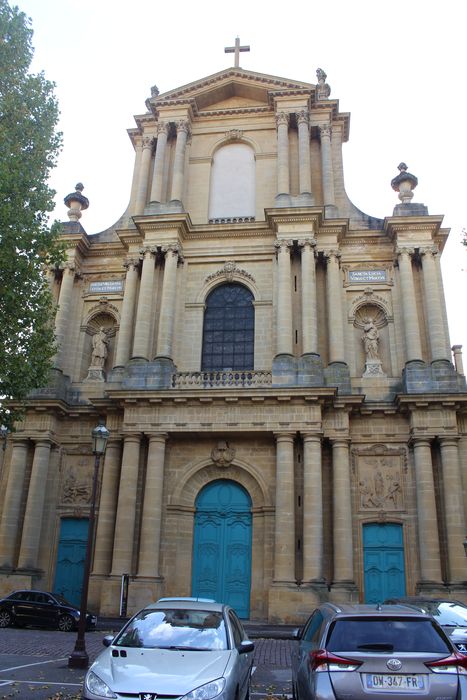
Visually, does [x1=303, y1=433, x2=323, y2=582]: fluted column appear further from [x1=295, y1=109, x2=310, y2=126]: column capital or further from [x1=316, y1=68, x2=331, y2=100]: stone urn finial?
[x1=316, y1=68, x2=331, y2=100]: stone urn finial

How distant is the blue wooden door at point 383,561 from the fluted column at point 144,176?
16.0m

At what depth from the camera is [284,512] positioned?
1984cm

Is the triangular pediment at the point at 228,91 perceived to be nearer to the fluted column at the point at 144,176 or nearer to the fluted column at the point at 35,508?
the fluted column at the point at 144,176

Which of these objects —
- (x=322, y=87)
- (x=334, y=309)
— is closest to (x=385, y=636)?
(x=334, y=309)

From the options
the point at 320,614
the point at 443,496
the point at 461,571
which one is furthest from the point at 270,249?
the point at 320,614

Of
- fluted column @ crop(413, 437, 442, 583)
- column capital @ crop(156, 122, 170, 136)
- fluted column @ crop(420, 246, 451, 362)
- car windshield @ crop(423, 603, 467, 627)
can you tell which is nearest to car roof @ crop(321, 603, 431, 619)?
car windshield @ crop(423, 603, 467, 627)

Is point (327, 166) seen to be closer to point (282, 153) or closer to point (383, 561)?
point (282, 153)

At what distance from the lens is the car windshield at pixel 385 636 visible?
6.02m

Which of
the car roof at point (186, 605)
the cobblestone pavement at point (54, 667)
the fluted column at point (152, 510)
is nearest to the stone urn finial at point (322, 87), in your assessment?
the fluted column at point (152, 510)

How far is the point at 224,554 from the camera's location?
21.1 meters

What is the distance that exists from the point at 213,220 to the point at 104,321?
6.34 meters

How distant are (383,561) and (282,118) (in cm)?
1834

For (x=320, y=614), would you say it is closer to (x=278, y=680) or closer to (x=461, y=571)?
Result: (x=278, y=680)

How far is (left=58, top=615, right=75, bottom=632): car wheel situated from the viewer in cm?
1816
